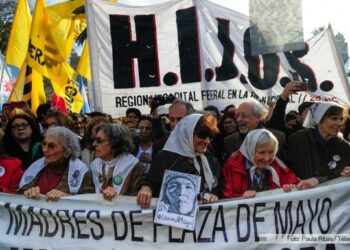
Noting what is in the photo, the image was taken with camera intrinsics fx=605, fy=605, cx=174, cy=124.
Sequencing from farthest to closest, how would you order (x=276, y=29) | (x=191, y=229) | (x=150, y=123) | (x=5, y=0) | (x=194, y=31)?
(x=5, y=0), (x=194, y=31), (x=150, y=123), (x=276, y=29), (x=191, y=229)

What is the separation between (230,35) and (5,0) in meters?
27.6

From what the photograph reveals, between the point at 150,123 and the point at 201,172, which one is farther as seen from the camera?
the point at 150,123

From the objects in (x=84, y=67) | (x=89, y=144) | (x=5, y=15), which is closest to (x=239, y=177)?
(x=89, y=144)

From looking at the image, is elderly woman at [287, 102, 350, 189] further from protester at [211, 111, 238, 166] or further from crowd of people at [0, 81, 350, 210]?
protester at [211, 111, 238, 166]

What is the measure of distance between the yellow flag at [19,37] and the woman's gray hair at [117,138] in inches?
221

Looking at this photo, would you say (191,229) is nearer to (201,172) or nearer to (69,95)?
(201,172)

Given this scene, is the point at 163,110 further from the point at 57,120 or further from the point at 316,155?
the point at 316,155

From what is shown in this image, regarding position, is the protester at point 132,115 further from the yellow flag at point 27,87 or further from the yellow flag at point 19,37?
Answer: the yellow flag at point 19,37

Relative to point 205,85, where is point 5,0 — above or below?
above

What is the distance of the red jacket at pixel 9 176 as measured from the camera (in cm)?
438

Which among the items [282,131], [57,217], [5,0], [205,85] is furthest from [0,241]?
[5,0]

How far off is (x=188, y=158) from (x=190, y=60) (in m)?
3.34

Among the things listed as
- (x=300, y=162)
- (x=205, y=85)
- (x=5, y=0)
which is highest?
(x=5, y=0)

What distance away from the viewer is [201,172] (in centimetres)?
394
